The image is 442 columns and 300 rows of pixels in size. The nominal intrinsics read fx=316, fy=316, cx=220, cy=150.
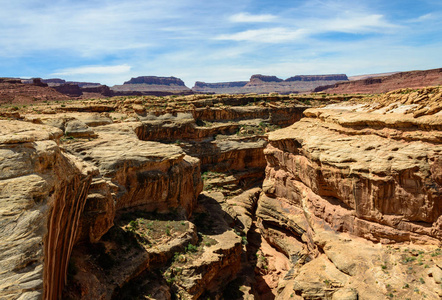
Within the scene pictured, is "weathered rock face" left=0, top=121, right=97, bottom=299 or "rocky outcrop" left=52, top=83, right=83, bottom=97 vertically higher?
"rocky outcrop" left=52, top=83, right=83, bottom=97

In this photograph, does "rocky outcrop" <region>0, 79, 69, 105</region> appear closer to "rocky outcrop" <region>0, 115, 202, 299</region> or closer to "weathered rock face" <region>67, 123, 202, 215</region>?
"weathered rock face" <region>67, 123, 202, 215</region>

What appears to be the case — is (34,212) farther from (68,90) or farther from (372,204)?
(68,90)

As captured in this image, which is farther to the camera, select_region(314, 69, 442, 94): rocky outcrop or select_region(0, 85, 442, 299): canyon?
select_region(314, 69, 442, 94): rocky outcrop

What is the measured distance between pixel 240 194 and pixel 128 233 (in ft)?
76.6

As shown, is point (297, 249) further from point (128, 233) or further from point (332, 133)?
point (128, 233)

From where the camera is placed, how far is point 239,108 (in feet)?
184

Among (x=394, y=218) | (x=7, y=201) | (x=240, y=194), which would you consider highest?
(x=7, y=201)

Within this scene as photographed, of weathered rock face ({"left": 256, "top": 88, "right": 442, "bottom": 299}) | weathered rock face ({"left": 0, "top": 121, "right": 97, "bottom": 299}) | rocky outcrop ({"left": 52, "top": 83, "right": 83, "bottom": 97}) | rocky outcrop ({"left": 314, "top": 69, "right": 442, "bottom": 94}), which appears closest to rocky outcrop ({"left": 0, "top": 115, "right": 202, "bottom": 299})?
weathered rock face ({"left": 0, "top": 121, "right": 97, "bottom": 299})

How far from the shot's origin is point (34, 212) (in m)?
10.1

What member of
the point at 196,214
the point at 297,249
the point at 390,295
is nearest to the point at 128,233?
the point at 196,214

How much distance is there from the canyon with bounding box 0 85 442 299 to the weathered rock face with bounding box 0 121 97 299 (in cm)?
4

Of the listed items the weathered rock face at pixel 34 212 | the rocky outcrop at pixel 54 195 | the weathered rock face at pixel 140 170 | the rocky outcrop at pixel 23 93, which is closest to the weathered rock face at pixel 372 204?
the rocky outcrop at pixel 54 195

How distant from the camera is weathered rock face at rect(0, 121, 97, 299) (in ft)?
29.3

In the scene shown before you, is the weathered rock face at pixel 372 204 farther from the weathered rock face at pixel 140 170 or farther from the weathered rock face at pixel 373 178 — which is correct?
the weathered rock face at pixel 140 170
